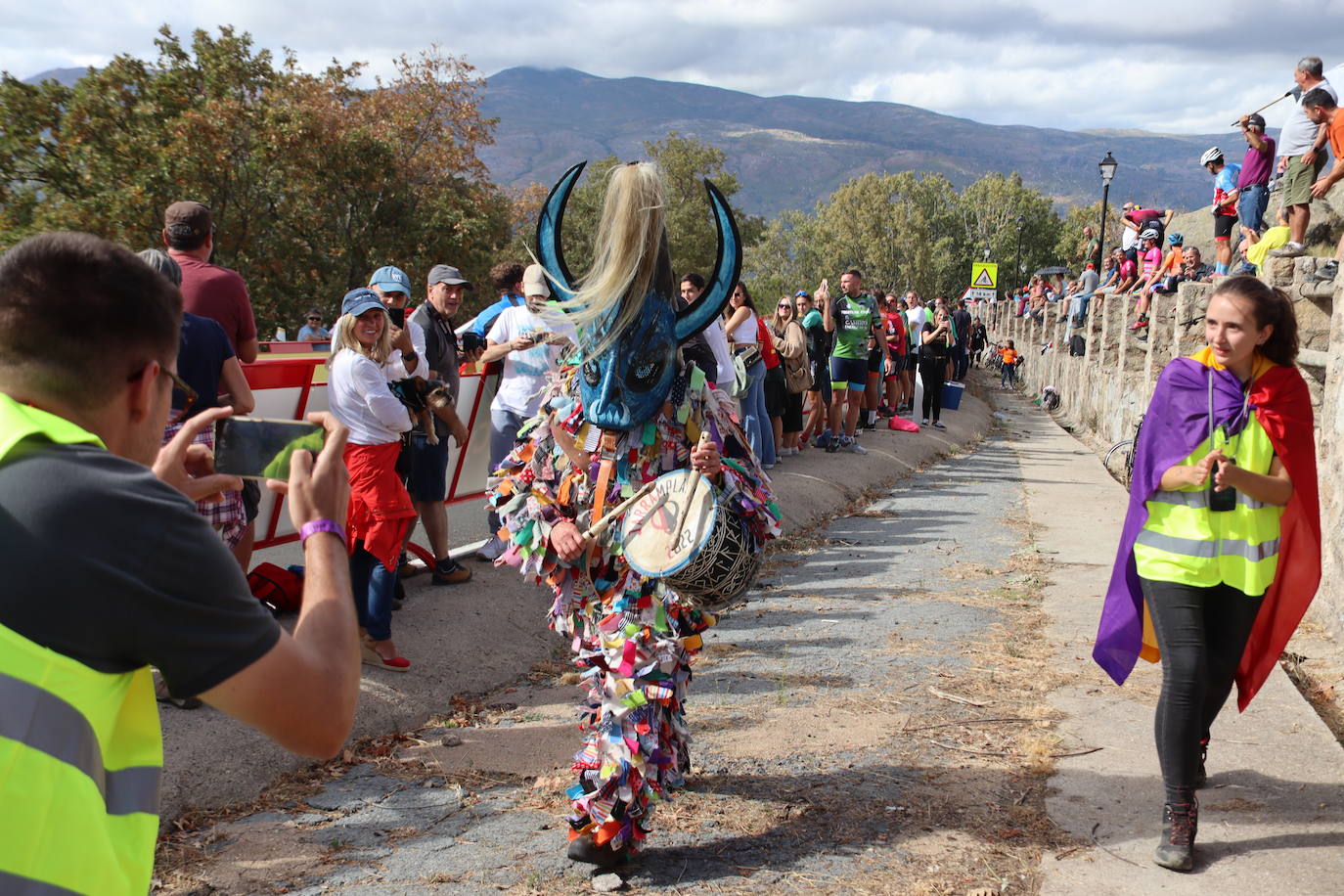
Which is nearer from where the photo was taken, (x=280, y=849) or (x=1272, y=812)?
(x=280, y=849)

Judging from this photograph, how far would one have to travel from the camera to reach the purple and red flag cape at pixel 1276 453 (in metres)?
4.07

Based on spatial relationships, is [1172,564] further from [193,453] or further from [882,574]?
[882,574]

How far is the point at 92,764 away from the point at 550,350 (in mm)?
5642

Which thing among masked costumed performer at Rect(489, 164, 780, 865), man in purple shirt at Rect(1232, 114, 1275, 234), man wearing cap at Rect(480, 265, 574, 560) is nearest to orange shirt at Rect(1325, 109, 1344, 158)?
man in purple shirt at Rect(1232, 114, 1275, 234)

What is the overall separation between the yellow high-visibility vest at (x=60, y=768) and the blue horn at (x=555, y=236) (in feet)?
8.81

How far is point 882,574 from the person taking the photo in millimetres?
8422

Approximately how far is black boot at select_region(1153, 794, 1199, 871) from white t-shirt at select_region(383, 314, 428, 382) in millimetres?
3927

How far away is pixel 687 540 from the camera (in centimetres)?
370

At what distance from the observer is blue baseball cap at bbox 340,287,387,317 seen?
17.7 feet

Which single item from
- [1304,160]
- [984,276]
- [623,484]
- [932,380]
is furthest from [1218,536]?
[984,276]

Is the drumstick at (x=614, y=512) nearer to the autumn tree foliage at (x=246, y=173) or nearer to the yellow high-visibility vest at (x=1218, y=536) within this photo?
the yellow high-visibility vest at (x=1218, y=536)

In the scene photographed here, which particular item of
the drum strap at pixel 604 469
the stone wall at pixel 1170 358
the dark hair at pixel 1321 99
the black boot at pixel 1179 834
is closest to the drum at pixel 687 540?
the drum strap at pixel 604 469

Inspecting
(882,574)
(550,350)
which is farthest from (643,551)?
(882,574)

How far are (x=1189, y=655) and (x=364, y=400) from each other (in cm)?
370
